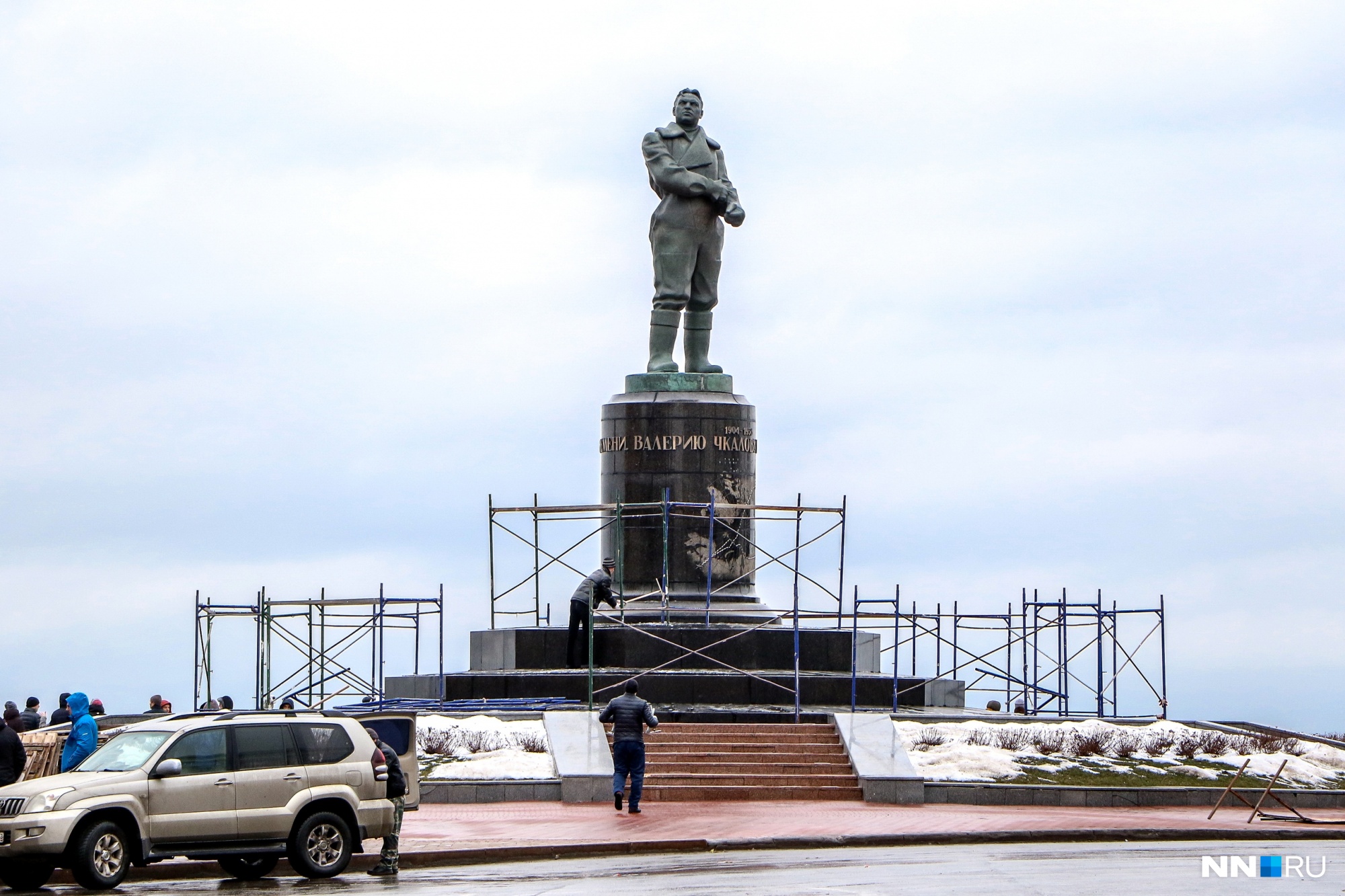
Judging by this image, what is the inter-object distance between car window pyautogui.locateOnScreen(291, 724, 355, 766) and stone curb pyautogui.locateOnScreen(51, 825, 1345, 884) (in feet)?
3.26

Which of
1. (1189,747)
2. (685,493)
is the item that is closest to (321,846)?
(1189,747)

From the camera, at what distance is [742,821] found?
19.7m

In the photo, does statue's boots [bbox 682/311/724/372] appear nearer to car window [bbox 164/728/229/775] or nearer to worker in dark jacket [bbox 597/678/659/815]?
worker in dark jacket [bbox 597/678/659/815]

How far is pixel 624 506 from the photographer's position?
96.7 feet

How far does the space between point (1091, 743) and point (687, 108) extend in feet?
39.6

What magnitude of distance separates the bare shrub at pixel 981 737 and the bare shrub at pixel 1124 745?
5.13 feet

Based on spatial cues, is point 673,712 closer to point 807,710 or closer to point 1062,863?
point 807,710

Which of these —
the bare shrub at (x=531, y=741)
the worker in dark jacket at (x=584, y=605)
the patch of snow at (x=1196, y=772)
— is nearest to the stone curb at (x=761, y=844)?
the patch of snow at (x=1196, y=772)

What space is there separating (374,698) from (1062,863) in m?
14.8

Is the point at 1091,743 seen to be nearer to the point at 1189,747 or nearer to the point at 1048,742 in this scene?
the point at 1048,742

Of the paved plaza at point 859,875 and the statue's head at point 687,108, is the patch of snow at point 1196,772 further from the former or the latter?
the statue's head at point 687,108

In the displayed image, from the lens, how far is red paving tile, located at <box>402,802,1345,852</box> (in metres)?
17.9

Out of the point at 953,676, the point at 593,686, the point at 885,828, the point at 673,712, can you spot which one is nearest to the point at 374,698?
the point at 593,686

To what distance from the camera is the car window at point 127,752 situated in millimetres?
15578
